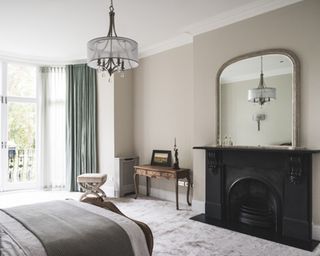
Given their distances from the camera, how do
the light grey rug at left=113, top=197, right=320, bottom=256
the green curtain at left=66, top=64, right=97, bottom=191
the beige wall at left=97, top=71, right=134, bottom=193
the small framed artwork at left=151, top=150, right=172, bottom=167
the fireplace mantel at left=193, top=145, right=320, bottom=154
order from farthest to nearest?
the green curtain at left=66, top=64, right=97, bottom=191, the beige wall at left=97, top=71, right=134, bottom=193, the small framed artwork at left=151, top=150, right=172, bottom=167, the fireplace mantel at left=193, top=145, right=320, bottom=154, the light grey rug at left=113, top=197, right=320, bottom=256

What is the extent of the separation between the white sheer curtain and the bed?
3.71m

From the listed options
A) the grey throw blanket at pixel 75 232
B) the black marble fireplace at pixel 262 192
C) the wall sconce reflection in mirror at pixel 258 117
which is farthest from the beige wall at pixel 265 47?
the grey throw blanket at pixel 75 232

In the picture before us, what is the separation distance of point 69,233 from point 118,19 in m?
3.06

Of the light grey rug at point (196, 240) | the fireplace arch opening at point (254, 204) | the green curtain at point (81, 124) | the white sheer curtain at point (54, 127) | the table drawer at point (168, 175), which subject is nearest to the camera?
the light grey rug at point (196, 240)

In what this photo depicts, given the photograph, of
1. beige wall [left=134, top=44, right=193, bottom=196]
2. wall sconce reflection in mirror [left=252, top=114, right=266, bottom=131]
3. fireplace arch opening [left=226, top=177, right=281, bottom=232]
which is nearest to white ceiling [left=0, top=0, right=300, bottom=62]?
beige wall [left=134, top=44, right=193, bottom=196]

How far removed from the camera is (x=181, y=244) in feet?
9.80

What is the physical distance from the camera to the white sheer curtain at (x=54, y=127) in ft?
19.5

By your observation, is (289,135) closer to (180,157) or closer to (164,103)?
(180,157)

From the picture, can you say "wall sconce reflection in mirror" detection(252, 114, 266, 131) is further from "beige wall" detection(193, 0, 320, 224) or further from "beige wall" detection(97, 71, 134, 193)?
"beige wall" detection(97, 71, 134, 193)

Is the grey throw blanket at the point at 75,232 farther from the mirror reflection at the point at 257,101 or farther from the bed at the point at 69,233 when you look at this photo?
the mirror reflection at the point at 257,101

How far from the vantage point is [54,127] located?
5965 mm

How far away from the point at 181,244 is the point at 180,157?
2.01 meters

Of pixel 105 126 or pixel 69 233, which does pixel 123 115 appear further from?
pixel 69 233

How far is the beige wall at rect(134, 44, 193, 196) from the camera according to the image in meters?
4.71
